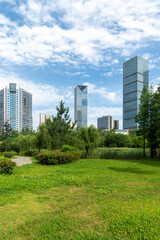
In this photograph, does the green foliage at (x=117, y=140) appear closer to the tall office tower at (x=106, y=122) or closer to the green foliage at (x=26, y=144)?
the green foliage at (x=26, y=144)

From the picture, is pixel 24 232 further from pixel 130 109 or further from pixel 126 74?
pixel 126 74

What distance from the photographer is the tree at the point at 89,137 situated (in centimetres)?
1447

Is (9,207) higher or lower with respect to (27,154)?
higher

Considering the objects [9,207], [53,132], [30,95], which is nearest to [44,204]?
[9,207]

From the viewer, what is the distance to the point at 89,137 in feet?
48.0

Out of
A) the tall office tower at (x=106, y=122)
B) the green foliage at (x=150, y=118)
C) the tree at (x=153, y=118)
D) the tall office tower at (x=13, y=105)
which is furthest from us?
the tall office tower at (x=106, y=122)

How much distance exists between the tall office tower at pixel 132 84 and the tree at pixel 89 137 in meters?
95.6

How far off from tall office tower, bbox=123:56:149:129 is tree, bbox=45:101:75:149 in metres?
94.8

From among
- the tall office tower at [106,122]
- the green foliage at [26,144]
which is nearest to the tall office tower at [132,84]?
the tall office tower at [106,122]

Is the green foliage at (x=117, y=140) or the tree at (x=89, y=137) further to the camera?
the green foliage at (x=117, y=140)

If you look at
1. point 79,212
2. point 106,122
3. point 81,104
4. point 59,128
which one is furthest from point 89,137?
point 106,122

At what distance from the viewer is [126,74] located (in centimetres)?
11688

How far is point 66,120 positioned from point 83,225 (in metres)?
14.6

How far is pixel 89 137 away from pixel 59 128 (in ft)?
12.6
